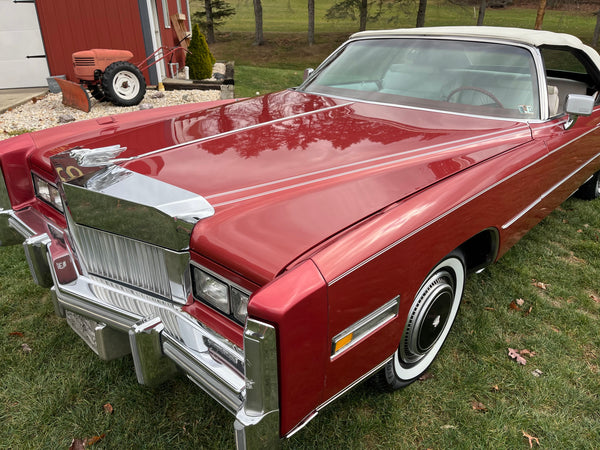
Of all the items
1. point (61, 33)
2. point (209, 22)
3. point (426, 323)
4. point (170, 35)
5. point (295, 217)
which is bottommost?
point (426, 323)

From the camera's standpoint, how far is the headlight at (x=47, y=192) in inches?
92.9

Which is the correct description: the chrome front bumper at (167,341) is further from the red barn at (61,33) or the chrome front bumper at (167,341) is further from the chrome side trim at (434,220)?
the red barn at (61,33)

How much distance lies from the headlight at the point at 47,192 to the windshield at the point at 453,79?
6.07 ft

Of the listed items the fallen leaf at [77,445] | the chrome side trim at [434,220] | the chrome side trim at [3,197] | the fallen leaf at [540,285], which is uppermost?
the chrome side trim at [434,220]

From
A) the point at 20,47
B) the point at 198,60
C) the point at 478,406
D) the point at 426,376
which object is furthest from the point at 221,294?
the point at 20,47

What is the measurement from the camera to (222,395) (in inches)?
58.9

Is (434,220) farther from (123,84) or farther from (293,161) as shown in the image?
(123,84)

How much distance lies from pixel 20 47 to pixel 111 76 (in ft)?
10.7

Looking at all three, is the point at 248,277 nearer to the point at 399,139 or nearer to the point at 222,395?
the point at 222,395

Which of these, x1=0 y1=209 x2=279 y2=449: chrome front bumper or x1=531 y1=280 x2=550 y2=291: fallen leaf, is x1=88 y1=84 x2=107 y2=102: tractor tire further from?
x1=531 y1=280 x2=550 y2=291: fallen leaf

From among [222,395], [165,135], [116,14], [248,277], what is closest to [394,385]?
[222,395]

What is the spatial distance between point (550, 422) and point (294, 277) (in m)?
1.61

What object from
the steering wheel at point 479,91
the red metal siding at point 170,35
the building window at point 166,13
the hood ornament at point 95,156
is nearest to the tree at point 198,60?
the red metal siding at point 170,35

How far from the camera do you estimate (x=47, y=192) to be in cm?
254
